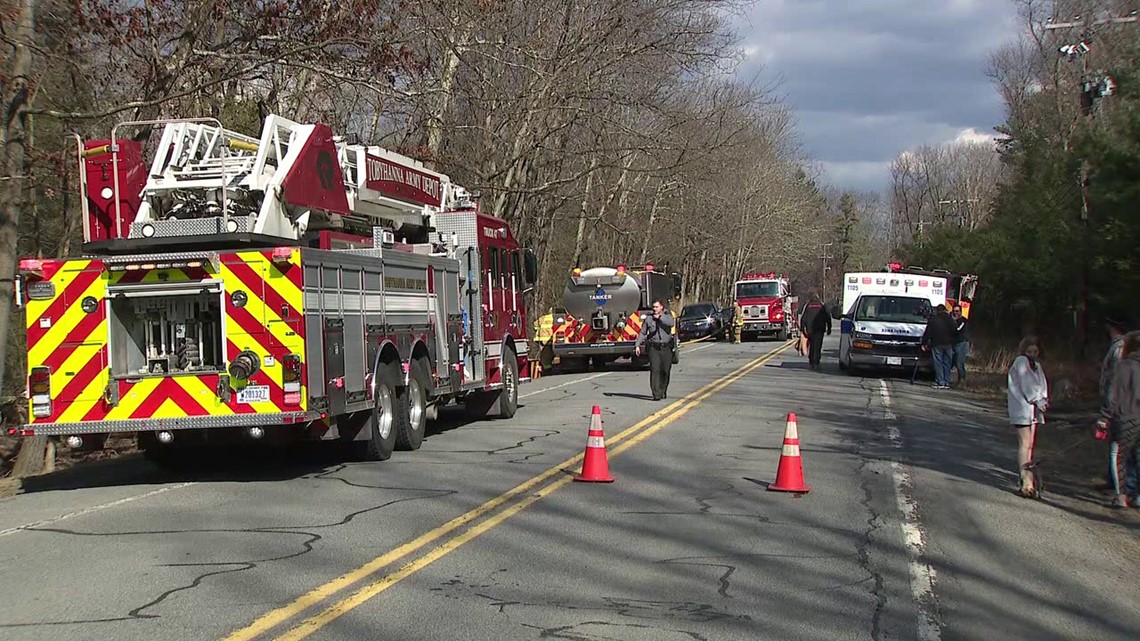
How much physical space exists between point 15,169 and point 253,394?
484cm

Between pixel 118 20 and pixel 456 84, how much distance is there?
46.7 ft

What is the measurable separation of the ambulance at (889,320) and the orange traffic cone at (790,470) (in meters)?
15.7

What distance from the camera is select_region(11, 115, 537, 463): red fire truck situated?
430 inches

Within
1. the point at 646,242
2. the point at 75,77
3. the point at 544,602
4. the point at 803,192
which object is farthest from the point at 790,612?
the point at 803,192

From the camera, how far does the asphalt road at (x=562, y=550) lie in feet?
21.8

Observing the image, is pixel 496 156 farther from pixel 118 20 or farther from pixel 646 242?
pixel 646 242

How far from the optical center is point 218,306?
37.0 feet

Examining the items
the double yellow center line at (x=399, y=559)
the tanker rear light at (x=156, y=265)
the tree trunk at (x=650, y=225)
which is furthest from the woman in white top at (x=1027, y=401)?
the tree trunk at (x=650, y=225)

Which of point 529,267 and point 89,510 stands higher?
point 529,267

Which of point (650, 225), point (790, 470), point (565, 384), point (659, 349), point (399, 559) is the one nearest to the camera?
point (399, 559)

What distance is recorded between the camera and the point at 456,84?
2823 cm

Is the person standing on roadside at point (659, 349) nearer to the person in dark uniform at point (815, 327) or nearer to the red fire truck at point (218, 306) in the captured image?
the red fire truck at point (218, 306)

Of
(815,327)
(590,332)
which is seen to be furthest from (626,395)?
(815,327)

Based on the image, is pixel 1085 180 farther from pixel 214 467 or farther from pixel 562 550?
pixel 562 550
